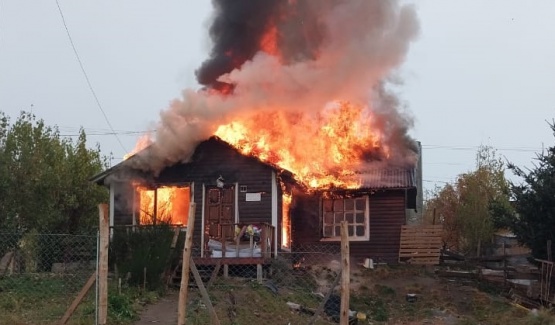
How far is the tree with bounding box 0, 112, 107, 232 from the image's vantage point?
72.8 ft

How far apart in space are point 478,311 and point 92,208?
17372 mm

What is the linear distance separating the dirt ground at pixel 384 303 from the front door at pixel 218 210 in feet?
10.9

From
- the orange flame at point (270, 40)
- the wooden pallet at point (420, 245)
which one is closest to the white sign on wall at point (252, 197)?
the orange flame at point (270, 40)

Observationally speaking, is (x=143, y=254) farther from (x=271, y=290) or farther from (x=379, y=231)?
(x=379, y=231)

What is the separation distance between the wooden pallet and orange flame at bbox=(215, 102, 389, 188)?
102 inches

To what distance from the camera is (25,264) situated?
768 inches

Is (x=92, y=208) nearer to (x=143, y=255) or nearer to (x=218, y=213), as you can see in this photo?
(x=218, y=213)

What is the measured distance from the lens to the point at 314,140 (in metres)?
23.0

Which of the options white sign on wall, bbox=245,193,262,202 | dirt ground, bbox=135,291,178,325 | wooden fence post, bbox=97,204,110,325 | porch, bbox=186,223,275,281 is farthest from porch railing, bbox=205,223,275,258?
wooden fence post, bbox=97,204,110,325

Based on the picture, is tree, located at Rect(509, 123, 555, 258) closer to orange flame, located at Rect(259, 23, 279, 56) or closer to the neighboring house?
the neighboring house

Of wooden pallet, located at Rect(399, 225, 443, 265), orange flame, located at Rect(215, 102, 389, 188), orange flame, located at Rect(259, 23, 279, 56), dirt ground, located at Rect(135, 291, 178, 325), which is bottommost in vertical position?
dirt ground, located at Rect(135, 291, 178, 325)

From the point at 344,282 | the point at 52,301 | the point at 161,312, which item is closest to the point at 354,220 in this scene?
the point at 161,312

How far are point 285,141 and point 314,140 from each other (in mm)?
1305

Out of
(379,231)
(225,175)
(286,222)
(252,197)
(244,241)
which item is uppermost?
(225,175)
